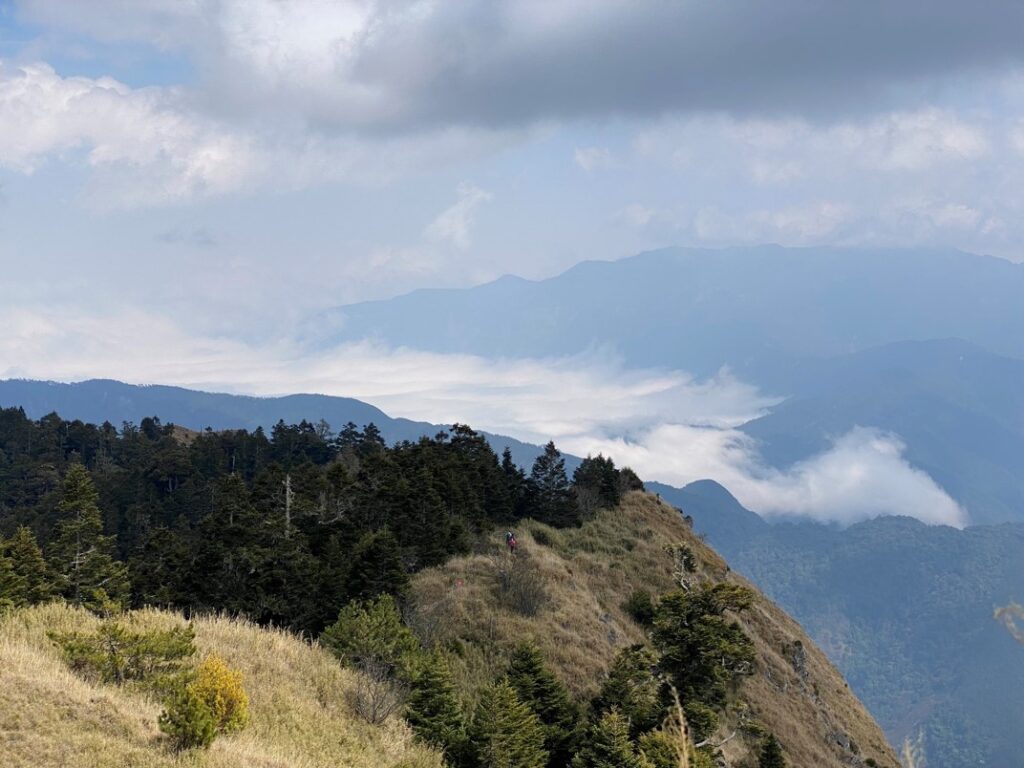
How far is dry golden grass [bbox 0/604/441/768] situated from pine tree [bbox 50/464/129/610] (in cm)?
1959

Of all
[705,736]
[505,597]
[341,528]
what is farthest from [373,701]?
[341,528]

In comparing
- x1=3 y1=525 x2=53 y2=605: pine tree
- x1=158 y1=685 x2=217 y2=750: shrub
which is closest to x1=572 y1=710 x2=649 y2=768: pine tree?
x1=158 y1=685 x2=217 y2=750: shrub

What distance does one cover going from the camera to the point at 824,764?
4231cm

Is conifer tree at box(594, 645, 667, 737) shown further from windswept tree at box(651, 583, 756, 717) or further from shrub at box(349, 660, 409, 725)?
shrub at box(349, 660, 409, 725)

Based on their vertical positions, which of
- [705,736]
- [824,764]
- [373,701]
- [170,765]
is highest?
[170,765]

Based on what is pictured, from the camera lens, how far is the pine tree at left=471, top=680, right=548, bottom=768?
20.2 m

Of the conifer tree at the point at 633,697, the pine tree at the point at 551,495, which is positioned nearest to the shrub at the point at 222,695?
the conifer tree at the point at 633,697

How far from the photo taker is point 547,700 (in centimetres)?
2552

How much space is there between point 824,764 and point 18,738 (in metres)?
42.4

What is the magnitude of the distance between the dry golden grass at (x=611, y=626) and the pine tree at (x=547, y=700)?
4.41 m

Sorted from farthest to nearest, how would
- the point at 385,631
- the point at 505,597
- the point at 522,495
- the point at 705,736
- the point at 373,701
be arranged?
the point at 522,495 < the point at 505,597 < the point at 705,736 < the point at 385,631 < the point at 373,701

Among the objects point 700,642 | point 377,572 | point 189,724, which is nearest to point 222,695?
point 189,724

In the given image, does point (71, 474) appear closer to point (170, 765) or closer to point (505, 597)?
point (505, 597)

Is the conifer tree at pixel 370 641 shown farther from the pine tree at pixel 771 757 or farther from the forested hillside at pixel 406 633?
the pine tree at pixel 771 757
